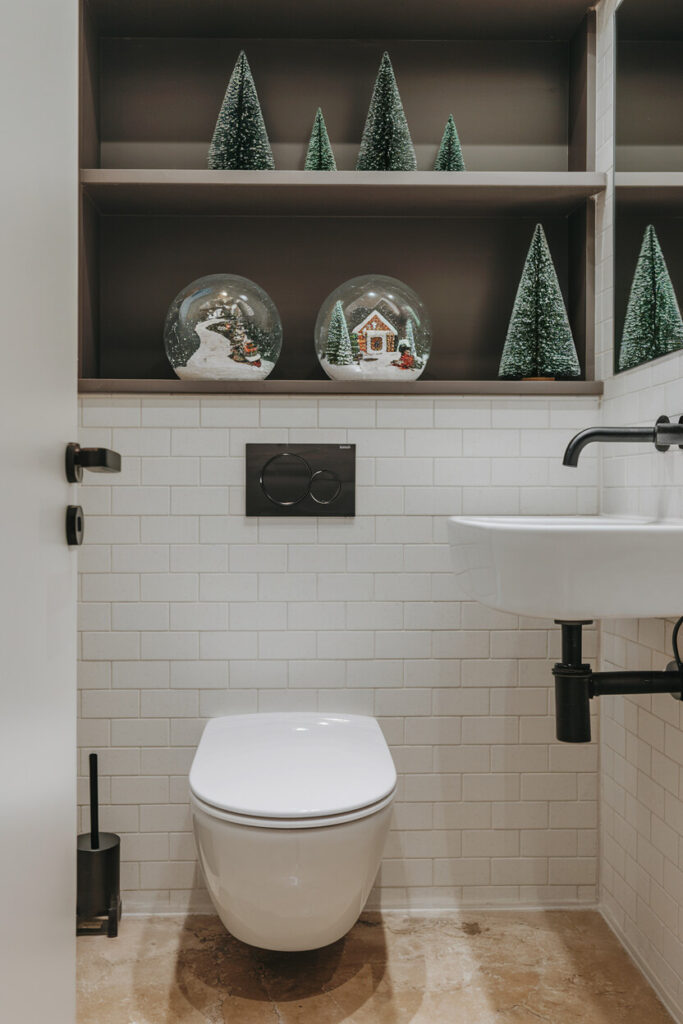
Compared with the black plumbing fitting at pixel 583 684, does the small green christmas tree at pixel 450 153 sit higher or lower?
higher

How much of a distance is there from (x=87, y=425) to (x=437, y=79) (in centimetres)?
135

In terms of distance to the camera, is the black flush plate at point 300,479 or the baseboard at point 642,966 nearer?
the baseboard at point 642,966

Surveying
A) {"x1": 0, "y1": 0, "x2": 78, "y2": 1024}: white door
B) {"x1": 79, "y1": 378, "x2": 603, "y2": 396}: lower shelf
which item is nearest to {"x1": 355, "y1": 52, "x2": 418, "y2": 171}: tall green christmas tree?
{"x1": 79, "y1": 378, "x2": 603, "y2": 396}: lower shelf

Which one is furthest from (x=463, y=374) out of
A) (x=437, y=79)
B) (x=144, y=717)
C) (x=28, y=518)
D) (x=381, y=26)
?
(x=28, y=518)

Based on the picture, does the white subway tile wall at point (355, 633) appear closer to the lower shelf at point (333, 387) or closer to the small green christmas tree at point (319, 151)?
the lower shelf at point (333, 387)

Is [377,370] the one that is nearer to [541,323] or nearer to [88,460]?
[541,323]

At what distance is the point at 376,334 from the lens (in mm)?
2059

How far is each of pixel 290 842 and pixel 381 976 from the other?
577mm

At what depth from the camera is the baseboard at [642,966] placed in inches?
64.6

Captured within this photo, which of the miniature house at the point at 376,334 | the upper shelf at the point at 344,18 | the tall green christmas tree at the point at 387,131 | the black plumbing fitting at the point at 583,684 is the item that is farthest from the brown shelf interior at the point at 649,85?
the black plumbing fitting at the point at 583,684

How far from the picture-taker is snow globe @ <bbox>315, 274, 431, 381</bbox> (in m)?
2.06

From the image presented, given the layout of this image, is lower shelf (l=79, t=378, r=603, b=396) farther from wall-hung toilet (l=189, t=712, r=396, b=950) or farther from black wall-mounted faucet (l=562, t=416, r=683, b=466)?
wall-hung toilet (l=189, t=712, r=396, b=950)

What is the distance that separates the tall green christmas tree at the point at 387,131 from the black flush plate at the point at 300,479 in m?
0.72

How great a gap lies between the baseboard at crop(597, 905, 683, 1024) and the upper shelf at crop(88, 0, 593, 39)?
90.4 inches
